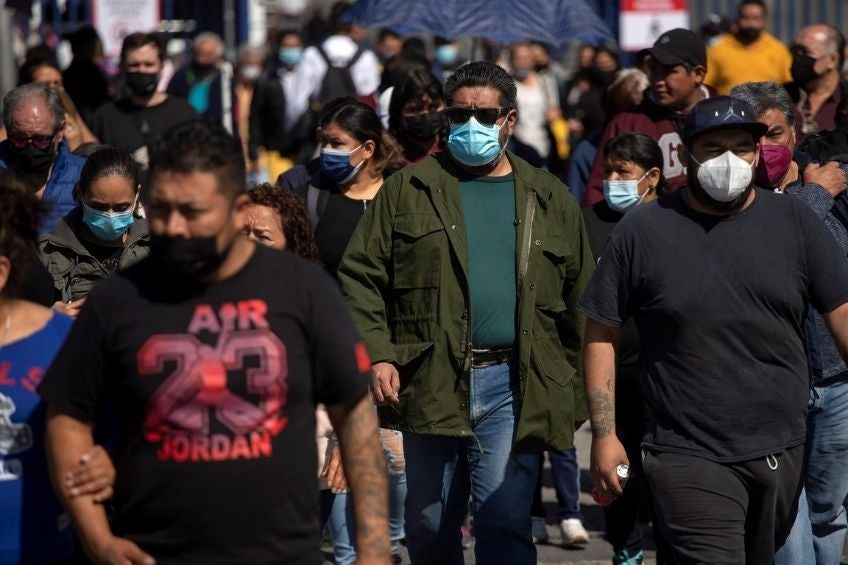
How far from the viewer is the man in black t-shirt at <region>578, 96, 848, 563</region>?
4.99 m

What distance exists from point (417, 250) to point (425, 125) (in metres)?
2.33

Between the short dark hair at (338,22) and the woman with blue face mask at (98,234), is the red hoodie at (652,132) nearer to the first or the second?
the woman with blue face mask at (98,234)

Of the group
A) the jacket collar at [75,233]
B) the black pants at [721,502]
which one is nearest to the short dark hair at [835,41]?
the jacket collar at [75,233]

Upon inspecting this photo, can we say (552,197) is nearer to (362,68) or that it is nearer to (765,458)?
(765,458)

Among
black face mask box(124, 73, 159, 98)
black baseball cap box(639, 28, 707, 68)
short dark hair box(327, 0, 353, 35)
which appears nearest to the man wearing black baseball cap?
black baseball cap box(639, 28, 707, 68)

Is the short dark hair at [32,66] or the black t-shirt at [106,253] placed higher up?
the short dark hair at [32,66]

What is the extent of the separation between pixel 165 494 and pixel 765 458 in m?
2.08

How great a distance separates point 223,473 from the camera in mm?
3742

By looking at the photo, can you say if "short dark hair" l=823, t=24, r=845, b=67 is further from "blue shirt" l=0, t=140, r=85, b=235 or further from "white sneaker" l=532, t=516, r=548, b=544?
"blue shirt" l=0, t=140, r=85, b=235

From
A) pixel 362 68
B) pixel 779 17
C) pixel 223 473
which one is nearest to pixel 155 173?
pixel 223 473

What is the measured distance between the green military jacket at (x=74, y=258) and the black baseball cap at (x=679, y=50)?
335 cm

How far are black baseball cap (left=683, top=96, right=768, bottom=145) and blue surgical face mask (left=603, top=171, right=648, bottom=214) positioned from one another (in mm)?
2092

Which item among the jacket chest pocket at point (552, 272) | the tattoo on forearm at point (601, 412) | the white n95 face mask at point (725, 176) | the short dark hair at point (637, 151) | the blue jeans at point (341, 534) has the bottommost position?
the blue jeans at point (341, 534)

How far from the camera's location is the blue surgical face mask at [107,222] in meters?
6.25
